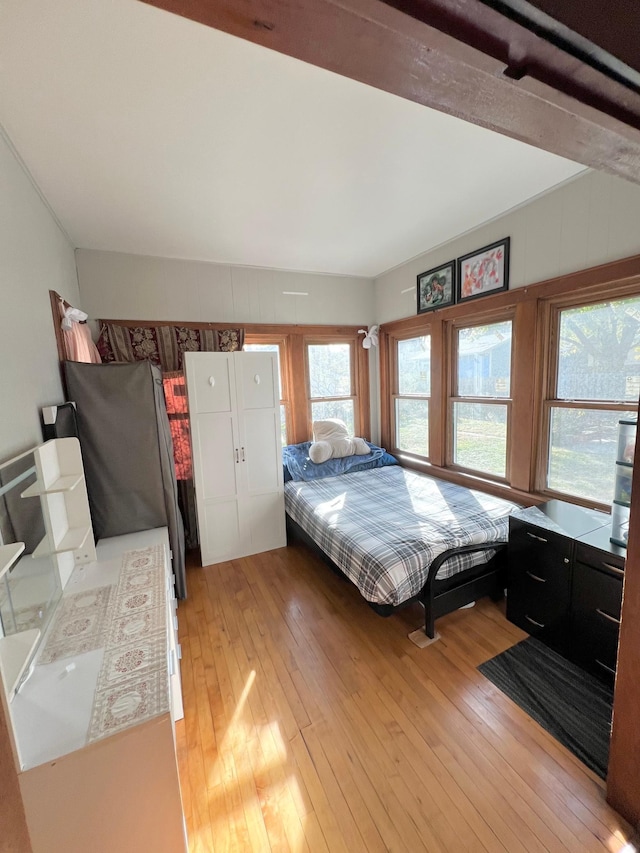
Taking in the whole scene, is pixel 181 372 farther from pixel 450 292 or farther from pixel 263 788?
pixel 263 788

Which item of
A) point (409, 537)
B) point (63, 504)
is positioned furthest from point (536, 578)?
point (63, 504)

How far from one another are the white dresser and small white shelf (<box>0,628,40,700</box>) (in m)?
0.09

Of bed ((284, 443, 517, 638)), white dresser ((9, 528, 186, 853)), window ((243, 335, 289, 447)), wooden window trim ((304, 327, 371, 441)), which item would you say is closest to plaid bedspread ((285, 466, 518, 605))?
bed ((284, 443, 517, 638))

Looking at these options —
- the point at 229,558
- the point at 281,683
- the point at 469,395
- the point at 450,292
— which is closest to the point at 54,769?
the point at 281,683

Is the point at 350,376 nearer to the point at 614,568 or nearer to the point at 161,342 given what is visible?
the point at 161,342

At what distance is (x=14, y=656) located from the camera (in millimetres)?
1039

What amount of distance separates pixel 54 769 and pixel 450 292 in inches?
141

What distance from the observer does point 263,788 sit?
53.9 inches

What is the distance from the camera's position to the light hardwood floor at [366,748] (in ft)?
4.03

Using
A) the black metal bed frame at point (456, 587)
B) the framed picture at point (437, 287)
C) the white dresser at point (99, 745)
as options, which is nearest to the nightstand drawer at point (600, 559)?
the black metal bed frame at point (456, 587)

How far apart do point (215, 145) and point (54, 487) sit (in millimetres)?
1786

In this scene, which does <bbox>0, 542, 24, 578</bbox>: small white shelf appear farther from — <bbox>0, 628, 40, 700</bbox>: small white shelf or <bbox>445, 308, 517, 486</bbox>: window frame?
<bbox>445, 308, 517, 486</bbox>: window frame

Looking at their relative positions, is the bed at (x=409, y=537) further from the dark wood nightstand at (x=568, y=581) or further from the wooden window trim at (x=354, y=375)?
the wooden window trim at (x=354, y=375)

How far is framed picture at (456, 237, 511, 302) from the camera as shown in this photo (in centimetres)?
265
